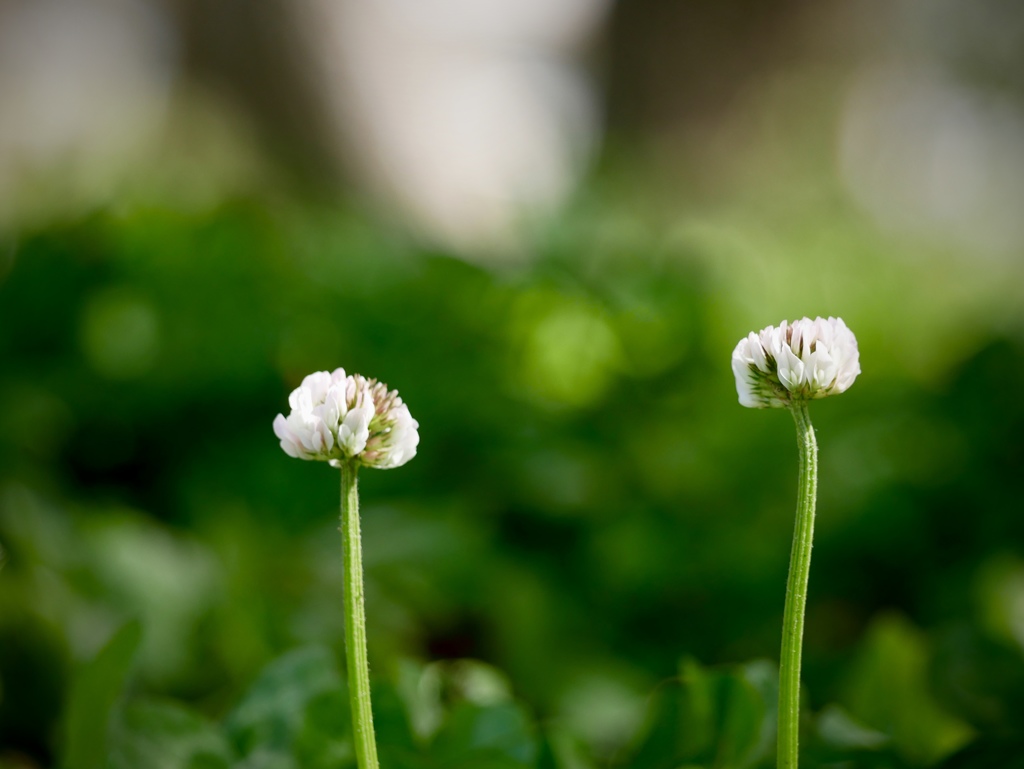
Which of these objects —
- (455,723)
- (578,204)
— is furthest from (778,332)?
(578,204)

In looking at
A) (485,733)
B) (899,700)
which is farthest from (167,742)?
(899,700)

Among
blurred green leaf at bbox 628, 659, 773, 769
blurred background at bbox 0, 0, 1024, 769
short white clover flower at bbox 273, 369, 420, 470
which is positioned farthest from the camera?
blurred background at bbox 0, 0, 1024, 769

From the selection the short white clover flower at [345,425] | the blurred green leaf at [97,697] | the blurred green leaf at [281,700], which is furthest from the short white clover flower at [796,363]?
the blurred green leaf at [97,697]

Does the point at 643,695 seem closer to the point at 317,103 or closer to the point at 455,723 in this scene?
the point at 455,723

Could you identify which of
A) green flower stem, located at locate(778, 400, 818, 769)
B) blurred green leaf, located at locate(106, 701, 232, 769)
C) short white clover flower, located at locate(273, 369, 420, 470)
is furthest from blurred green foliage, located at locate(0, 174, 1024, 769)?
short white clover flower, located at locate(273, 369, 420, 470)

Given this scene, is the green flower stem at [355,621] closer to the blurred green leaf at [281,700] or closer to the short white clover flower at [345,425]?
the short white clover flower at [345,425]

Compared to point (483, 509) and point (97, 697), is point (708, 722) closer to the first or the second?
point (97, 697)

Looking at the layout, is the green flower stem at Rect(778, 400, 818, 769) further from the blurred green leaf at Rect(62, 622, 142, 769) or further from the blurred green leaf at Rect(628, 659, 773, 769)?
the blurred green leaf at Rect(62, 622, 142, 769)
